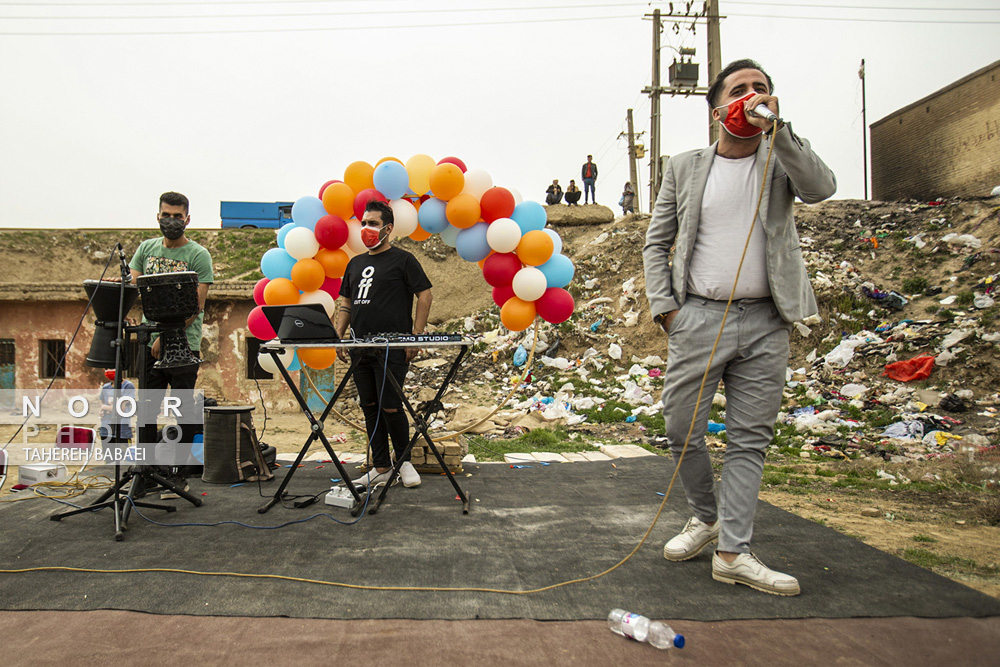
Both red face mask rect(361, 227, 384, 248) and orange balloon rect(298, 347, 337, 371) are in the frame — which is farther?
orange balloon rect(298, 347, 337, 371)

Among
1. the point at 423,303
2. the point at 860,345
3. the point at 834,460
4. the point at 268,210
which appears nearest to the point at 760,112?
the point at 423,303

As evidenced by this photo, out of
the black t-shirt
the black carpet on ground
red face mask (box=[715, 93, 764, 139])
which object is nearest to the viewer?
the black carpet on ground

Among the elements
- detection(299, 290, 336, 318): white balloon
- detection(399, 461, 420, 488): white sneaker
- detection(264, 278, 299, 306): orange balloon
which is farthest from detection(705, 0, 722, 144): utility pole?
detection(399, 461, 420, 488): white sneaker

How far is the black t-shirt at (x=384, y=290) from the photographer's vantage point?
4051 mm

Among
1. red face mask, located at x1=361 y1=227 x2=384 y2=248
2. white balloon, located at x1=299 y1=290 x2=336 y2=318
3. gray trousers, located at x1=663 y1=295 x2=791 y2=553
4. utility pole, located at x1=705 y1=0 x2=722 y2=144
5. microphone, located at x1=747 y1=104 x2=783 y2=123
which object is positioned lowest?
gray trousers, located at x1=663 y1=295 x2=791 y2=553

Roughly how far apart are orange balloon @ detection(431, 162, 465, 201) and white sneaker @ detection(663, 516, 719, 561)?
316 centimetres

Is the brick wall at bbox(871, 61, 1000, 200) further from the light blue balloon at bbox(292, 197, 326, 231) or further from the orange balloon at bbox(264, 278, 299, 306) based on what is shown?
the orange balloon at bbox(264, 278, 299, 306)

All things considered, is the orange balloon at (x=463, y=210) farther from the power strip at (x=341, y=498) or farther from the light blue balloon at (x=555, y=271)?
the power strip at (x=341, y=498)

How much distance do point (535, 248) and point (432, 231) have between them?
94cm

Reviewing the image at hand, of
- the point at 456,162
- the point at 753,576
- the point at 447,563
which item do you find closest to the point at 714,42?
the point at 456,162

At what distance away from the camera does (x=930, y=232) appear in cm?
1264

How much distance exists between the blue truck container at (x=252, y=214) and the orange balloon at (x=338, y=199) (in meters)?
20.3

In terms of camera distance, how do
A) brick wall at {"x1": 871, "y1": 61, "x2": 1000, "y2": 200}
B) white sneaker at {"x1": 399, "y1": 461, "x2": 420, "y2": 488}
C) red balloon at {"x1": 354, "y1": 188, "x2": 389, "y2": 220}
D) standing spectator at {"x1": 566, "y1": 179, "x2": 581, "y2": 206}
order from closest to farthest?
white sneaker at {"x1": 399, "y1": 461, "x2": 420, "y2": 488}, red balloon at {"x1": 354, "y1": 188, "x2": 389, "y2": 220}, brick wall at {"x1": 871, "y1": 61, "x2": 1000, "y2": 200}, standing spectator at {"x1": 566, "y1": 179, "x2": 581, "y2": 206}

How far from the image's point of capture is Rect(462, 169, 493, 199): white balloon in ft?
16.0
